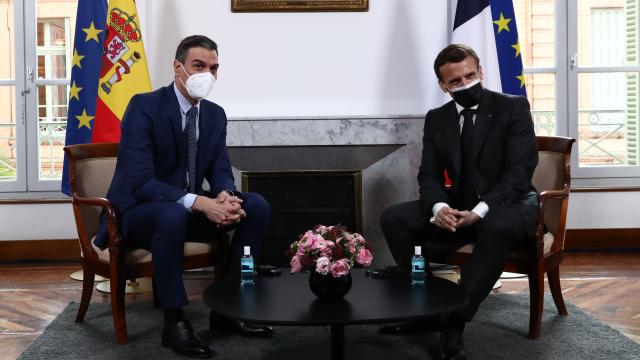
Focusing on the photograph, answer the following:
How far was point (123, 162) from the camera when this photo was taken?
10.2 ft

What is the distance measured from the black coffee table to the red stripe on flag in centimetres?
161

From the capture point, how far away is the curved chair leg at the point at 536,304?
2.98m

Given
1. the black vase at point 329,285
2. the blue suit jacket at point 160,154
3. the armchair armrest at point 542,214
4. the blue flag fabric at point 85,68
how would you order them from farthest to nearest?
the blue flag fabric at point 85,68, the blue suit jacket at point 160,154, the armchair armrest at point 542,214, the black vase at point 329,285

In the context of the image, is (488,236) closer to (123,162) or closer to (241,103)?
(123,162)

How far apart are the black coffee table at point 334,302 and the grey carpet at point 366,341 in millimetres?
300

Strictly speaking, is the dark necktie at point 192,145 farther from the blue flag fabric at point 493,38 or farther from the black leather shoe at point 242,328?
the blue flag fabric at point 493,38

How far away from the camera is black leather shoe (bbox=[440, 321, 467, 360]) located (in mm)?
2670

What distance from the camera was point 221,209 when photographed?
296 centimetres

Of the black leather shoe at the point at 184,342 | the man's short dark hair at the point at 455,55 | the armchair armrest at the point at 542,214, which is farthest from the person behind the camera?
the man's short dark hair at the point at 455,55

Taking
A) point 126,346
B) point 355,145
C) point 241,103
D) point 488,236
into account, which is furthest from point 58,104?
point 488,236

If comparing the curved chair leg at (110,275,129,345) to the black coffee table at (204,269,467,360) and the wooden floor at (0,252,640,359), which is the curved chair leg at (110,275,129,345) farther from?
the black coffee table at (204,269,467,360)

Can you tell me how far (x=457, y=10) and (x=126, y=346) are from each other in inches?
100

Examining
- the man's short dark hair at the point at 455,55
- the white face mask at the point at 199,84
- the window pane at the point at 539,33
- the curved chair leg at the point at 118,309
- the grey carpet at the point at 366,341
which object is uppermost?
the window pane at the point at 539,33

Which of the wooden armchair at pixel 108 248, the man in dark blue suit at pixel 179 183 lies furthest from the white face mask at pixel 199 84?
the wooden armchair at pixel 108 248
